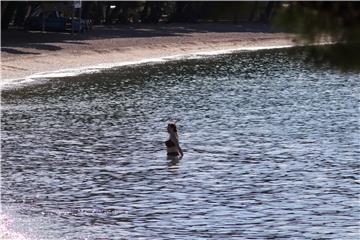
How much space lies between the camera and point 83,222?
50.5ft

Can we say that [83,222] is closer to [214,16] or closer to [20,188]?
[20,188]

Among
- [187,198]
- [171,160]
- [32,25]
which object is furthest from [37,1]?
[187,198]

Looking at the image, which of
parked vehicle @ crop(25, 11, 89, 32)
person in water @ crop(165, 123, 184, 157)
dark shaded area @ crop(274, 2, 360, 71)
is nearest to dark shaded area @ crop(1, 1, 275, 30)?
parked vehicle @ crop(25, 11, 89, 32)

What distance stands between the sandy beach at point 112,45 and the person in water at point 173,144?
1862 centimetres

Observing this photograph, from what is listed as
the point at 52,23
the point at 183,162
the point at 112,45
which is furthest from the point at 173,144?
the point at 52,23

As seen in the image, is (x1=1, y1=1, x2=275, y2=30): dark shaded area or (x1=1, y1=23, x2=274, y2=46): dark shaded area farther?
(x1=1, y1=1, x2=275, y2=30): dark shaded area

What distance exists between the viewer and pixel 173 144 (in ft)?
72.8

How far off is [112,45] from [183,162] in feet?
132

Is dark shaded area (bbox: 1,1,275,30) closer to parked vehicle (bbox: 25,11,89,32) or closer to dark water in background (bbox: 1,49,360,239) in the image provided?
parked vehicle (bbox: 25,11,89,32)

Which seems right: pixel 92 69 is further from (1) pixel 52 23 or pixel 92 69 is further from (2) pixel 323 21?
(2) pixel 323 21

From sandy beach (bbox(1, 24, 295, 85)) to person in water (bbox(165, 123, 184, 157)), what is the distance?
61.1 ft

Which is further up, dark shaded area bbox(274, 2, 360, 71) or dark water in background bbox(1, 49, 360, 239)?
dark shaded area bbox(274, 2, 360, 71)

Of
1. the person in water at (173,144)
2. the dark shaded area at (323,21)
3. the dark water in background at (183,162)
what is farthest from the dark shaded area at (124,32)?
the dark shaded area at (323,21)

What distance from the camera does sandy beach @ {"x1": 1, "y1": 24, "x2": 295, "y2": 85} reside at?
5059 centimetres
